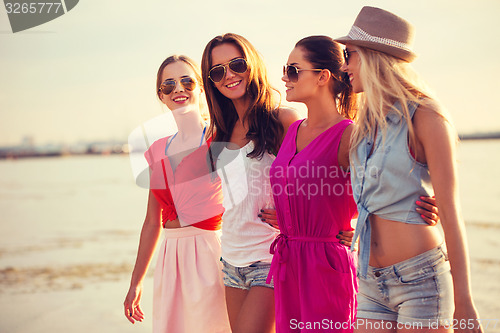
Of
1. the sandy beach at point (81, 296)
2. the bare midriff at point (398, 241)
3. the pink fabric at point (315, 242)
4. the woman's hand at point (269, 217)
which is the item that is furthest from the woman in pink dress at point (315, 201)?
the sandy beach at point (81, 296)

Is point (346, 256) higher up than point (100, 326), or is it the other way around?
point (346, 256)

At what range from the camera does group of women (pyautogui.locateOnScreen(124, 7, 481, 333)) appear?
7.42 ft

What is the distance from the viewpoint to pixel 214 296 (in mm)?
3451

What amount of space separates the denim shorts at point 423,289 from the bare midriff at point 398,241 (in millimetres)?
31

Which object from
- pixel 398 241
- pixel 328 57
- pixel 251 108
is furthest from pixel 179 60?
pixel 398 241

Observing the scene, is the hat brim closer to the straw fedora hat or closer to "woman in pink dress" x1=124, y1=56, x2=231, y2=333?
the straw fedora hat

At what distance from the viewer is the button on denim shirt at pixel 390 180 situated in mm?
2295

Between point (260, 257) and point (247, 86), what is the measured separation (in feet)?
3.61

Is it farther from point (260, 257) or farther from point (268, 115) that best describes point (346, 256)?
point (268, 115)

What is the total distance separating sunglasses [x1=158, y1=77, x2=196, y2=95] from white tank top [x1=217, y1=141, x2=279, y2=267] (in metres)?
0.82

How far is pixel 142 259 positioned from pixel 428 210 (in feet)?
7.21

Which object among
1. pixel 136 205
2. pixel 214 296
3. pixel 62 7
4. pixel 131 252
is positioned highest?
pixel 62 7

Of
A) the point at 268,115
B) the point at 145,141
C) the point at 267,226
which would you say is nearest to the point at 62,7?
the point at 145,141

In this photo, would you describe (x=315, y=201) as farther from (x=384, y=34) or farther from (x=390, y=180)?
(x=384, y=34)
